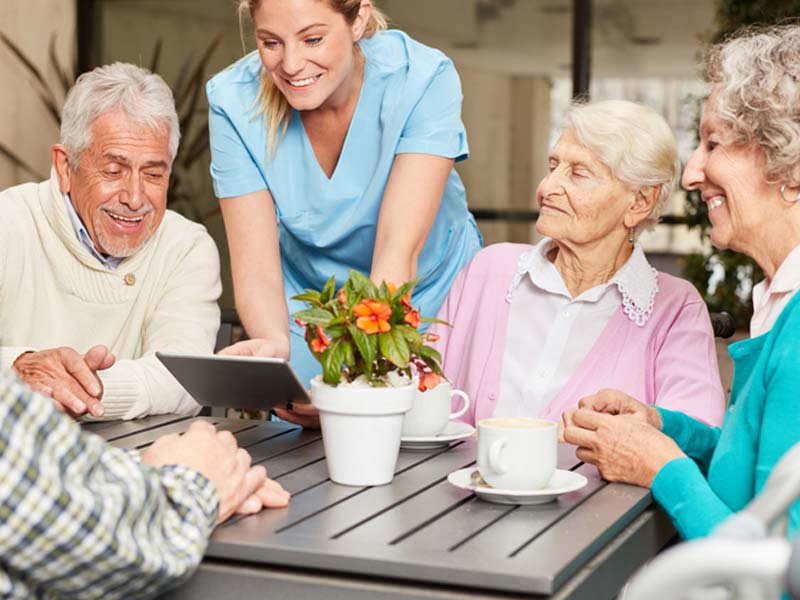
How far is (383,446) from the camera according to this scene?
1.75 meters

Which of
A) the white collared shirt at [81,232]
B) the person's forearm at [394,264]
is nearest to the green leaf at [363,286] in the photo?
the person's forearm at [394,264]

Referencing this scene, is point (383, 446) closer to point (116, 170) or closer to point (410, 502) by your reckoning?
point (410, 502)

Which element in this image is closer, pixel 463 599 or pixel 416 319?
pixel 463 599

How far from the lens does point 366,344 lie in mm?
1690

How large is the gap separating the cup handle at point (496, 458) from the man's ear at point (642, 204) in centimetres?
107

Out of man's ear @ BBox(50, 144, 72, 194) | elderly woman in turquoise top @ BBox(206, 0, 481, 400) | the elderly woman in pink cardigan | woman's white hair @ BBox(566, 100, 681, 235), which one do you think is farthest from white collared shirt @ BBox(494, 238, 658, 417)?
man's ear @ BBox(50, 144, 72, 194)

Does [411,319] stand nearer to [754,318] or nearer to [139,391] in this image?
[754,318]

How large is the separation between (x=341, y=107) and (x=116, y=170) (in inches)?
20.4

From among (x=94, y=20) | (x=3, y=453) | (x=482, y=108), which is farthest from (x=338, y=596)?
(x=94, y=20)

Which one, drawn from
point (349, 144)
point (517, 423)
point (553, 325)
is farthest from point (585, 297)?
point (517, 423)

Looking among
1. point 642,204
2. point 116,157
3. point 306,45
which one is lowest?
point 642,204

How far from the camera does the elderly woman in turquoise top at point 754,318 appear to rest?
5.59ft

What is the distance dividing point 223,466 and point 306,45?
1.15m

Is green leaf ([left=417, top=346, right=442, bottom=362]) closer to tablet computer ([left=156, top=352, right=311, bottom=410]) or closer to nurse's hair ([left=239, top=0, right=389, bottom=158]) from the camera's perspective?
tablet computer ([left=156, top=352, right=311, bottom=410])
